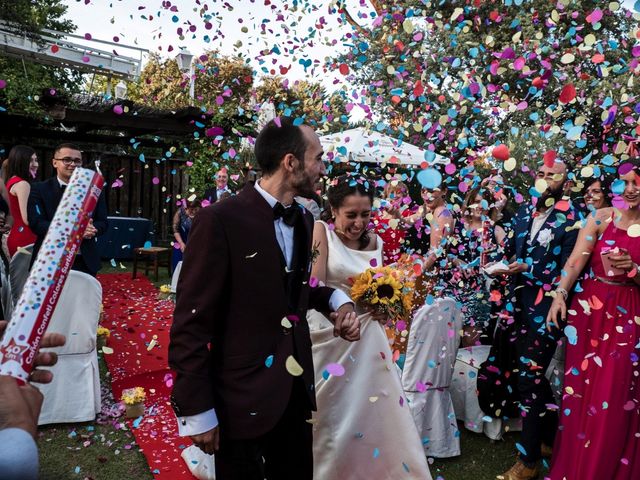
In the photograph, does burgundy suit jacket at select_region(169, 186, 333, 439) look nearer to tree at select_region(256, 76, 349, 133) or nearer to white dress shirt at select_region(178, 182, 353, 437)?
white dress shirt at select_region(178, 182, 353, 437)

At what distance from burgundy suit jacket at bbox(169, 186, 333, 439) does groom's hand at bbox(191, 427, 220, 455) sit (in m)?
0.07

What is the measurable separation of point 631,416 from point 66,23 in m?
27.8

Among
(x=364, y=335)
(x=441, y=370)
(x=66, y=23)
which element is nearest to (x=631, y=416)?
(x=441, y=370)

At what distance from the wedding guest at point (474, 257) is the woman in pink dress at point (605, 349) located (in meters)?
1.29

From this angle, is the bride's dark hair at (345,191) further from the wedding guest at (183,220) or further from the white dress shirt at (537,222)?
the wedding guest at (183,220)

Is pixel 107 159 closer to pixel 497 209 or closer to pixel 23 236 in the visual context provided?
pixel 23 236

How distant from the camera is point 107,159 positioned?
14.6 meters

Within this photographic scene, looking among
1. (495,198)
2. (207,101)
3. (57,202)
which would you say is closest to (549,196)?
(495,198)

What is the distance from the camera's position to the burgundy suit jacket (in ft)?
6.35

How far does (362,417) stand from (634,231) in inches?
74.4

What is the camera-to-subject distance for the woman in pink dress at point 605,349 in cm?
322

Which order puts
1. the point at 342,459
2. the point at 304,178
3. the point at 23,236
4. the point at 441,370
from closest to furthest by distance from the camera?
the point at 304,178
the point at 342,459
the point at 441,370
the point at 23,236

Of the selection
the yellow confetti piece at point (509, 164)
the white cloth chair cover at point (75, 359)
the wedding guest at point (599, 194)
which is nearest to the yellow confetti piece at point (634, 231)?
the wedding guest at point (599, 194)

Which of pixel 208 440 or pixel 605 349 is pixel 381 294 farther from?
pixel 208 440
